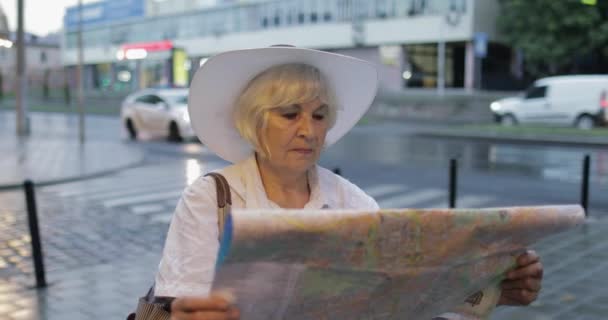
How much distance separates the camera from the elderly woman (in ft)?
5.54

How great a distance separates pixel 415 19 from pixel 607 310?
38.9 metres

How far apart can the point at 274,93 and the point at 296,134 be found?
0.13 m

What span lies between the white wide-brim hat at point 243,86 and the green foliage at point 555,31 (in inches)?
1352

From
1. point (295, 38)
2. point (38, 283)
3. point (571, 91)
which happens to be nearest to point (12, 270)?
point (38, 283)

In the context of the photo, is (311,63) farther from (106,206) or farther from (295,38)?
(295,38)

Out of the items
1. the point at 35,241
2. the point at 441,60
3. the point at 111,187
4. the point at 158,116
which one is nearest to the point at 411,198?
the point at 111,187

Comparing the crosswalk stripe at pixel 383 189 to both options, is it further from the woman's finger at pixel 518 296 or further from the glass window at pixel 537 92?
the glass window at pixel 537 92

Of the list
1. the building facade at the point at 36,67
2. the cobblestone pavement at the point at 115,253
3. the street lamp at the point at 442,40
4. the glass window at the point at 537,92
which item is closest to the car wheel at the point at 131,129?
the cobblestone pavement at the point at 115,253

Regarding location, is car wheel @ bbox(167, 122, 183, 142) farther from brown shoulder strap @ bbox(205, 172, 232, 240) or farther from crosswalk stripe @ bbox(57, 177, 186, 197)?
brown shoulder strap @ bbox(205, 172, 232, 240)

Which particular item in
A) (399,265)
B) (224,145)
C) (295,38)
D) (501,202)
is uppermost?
(295,38)

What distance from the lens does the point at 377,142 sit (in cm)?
1961

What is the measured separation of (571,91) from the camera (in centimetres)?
2331

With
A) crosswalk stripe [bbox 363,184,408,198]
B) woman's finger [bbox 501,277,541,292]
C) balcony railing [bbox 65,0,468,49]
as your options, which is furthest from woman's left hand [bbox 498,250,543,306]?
balcony railing [bbox 65,0,468,49]

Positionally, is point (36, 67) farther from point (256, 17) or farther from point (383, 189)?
point (383, 189)
